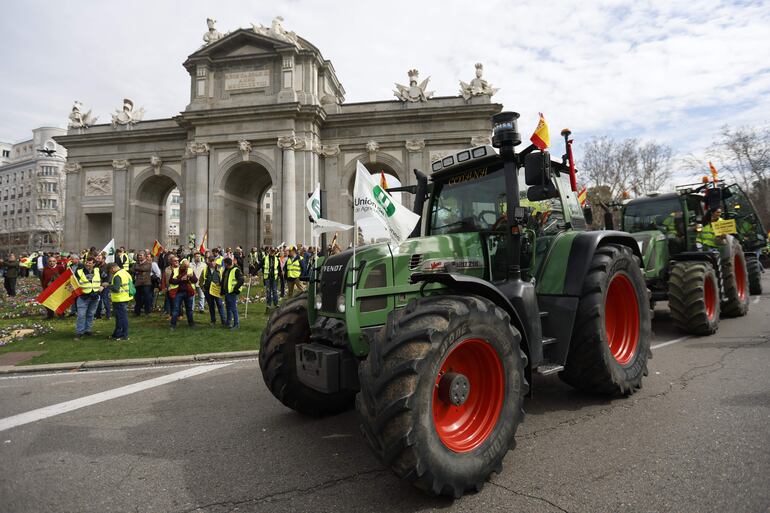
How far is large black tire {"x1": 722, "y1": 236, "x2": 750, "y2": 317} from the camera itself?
9289 mm

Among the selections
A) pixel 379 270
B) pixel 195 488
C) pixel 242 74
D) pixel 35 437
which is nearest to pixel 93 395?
pixel 35 437

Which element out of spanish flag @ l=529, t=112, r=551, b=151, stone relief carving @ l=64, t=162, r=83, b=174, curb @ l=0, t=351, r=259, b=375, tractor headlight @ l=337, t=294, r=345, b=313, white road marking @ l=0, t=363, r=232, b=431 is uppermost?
stone relief carving @ l=64, t=162, r=83, b=174

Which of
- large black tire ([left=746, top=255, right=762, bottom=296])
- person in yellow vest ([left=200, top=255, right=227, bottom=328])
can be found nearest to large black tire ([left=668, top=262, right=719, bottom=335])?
large black tire ([left=746, top=255, right=762, bottom=296])

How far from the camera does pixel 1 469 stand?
3.61m

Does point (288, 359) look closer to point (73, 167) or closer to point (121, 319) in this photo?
point (121, 319)

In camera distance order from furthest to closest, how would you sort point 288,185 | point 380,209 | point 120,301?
point 288,185
point 120,301
point 380,209

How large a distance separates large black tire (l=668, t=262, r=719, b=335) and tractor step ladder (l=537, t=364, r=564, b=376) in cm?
512

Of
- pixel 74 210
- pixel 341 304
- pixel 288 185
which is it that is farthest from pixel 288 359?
pixel 74 210

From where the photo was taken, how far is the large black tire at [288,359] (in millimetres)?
4188

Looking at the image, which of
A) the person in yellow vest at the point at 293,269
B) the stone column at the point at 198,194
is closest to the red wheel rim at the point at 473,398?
the person in yellow vest at the point at 293,269

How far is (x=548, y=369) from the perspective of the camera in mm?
3854

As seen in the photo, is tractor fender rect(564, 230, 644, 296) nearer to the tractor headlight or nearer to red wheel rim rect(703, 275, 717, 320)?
Result: the tractor headlight

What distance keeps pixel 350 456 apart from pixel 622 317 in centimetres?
358

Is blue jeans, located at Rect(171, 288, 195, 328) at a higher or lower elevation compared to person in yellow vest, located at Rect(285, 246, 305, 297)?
lower
